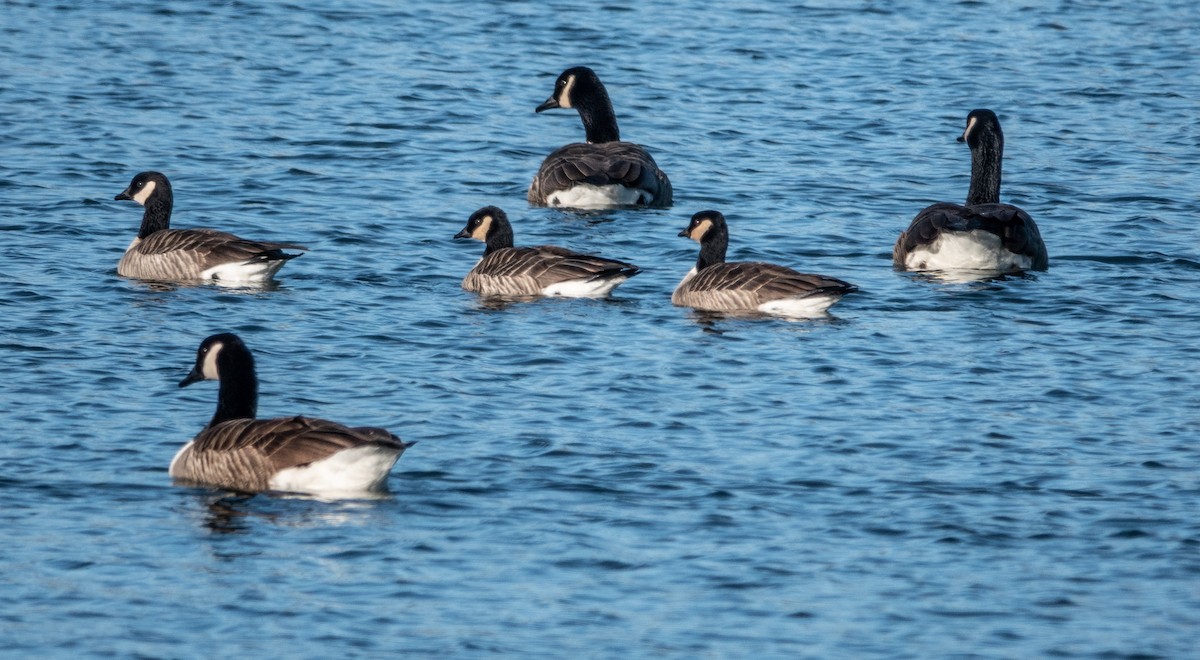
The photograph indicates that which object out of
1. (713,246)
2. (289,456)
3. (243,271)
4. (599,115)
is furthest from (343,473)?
(599,115)

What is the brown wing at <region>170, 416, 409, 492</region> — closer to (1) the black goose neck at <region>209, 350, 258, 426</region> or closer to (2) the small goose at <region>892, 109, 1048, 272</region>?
(1) the black goose neck at <region>209, 350, 258, 426</region>

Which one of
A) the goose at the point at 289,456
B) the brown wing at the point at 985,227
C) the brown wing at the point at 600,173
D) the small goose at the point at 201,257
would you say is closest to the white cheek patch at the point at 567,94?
the brown wing at the point at 600,173

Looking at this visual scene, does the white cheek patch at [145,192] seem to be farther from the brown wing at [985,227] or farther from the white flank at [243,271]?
the brown wing at [985,227]

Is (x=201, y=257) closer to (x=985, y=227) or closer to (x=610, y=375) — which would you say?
(x=610, y=375)

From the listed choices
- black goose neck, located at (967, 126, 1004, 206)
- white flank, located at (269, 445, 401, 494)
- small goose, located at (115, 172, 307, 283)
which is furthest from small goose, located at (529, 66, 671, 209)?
white flank, located at (269, 445, 401, 494)

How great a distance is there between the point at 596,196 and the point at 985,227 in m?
5.43

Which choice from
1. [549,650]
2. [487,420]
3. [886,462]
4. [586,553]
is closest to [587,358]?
[487,420]

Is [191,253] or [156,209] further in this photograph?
[156,209]

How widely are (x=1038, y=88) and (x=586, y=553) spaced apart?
2041cm

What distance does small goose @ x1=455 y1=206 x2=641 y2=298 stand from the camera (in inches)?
697

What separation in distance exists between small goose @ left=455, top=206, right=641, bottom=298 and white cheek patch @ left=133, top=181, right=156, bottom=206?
11.6 ft

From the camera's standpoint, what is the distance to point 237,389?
13.0m

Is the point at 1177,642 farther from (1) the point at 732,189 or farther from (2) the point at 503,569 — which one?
(1) the point at 732,189

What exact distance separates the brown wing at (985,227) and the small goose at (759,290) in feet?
6.64
